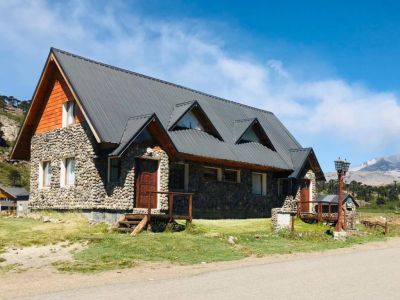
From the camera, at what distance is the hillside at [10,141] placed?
8831cm

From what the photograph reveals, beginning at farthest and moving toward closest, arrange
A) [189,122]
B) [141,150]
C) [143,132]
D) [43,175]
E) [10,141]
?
[10,141] < [189,122] < [43,175] < [143,132] < [141,150]

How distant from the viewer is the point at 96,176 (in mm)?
23172

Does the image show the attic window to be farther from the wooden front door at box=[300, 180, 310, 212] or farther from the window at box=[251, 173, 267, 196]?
the wooden front door at box=[300, 180, 310, 212]

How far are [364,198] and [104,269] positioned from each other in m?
96.8

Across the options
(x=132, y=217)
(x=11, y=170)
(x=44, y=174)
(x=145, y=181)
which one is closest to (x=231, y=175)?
(x=145, y=181)

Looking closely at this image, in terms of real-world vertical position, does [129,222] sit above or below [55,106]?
below

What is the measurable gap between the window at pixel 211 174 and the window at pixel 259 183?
3536mm

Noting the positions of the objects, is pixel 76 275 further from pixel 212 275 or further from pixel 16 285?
pixel 212 275

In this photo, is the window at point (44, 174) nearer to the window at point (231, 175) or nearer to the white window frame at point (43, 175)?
the white window frame at point (43, 175)

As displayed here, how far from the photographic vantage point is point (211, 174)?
2806cm

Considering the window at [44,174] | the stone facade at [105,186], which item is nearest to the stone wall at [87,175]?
the stone facade at [105,186]

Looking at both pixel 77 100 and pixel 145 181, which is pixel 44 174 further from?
pixel 145 181

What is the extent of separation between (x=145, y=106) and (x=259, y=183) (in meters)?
9.27

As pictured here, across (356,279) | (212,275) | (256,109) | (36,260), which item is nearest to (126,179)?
(36,260)
